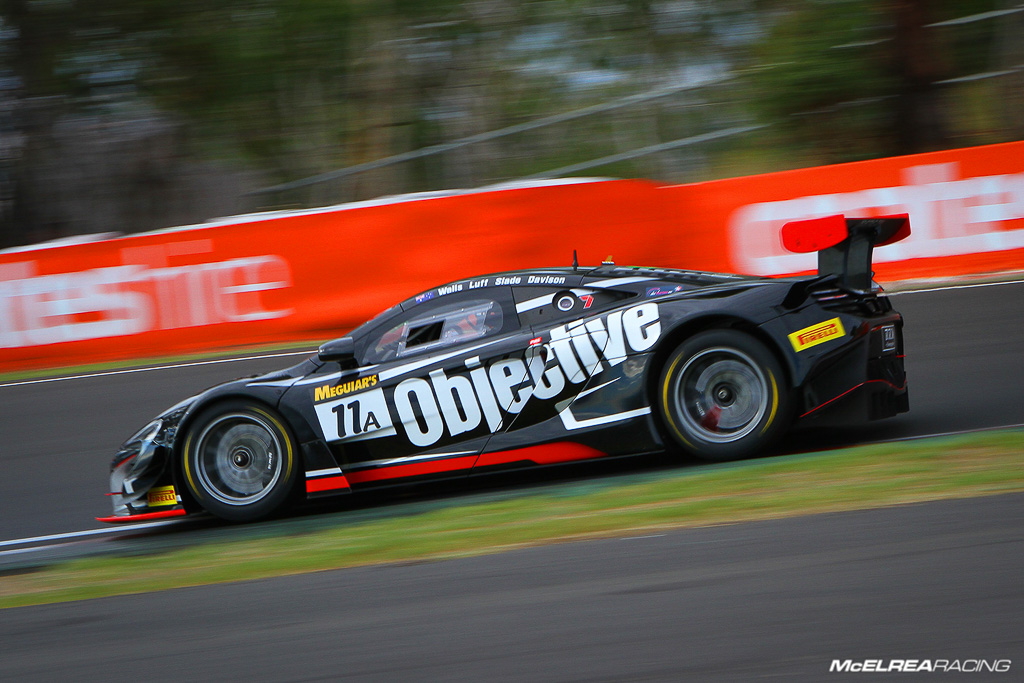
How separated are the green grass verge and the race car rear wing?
3.19 feet

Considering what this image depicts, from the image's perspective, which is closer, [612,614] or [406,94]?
[612,614]

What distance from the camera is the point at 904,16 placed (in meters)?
16.8

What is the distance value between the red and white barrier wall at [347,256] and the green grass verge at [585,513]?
5935 mm

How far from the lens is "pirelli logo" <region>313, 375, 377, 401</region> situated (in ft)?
18.4

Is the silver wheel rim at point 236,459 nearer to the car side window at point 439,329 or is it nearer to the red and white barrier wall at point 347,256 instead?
the car side window at point 439,329

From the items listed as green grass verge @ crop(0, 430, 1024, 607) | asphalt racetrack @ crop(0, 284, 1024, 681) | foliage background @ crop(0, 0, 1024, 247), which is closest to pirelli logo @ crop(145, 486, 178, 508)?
green grass verge @ crop(0, 430, 1024, 607)

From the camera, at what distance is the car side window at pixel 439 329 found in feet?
18.5

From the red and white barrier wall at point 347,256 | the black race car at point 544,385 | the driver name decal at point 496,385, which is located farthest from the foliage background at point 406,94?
the driver name decal at point 496,385

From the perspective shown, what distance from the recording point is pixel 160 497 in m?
5.74

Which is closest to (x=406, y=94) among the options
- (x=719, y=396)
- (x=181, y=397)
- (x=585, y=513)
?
(x=181, y=397)

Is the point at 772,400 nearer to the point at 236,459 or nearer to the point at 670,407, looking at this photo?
the point at 670,407

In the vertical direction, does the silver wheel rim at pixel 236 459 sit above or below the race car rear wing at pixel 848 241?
below

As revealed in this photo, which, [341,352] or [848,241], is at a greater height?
[848,241]

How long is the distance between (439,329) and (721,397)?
1636 mm
